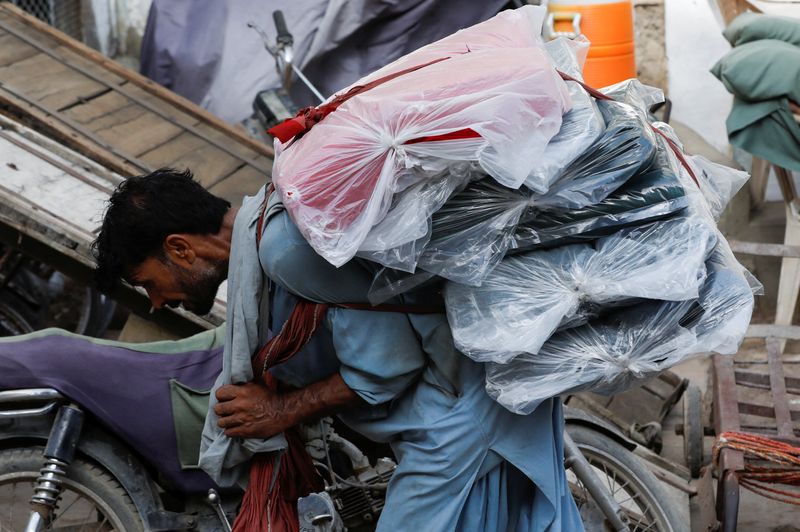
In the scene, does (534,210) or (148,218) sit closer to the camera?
(534,210)

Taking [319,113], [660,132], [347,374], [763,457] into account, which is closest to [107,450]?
[347,374]

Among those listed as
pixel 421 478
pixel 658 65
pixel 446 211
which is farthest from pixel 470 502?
pixel 658 65

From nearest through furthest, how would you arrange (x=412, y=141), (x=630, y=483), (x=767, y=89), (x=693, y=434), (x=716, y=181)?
(x=412, y=141) < (x=716, y=181) < (x=630, y=483) < (x=693, y=434) < (x=767, y=89)

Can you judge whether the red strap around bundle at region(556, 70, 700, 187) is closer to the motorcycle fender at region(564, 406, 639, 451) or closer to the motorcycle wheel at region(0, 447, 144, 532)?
the motorcycle fender at region(564, 406, 639, 451)

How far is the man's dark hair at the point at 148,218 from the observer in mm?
2547

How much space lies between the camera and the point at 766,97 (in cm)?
517

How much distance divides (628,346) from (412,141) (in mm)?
623

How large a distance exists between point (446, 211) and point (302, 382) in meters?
0.59

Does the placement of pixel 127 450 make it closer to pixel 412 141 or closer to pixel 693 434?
pixel 412 141

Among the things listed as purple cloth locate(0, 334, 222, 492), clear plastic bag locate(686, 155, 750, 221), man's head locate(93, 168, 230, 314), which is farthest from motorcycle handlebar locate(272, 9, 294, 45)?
clear plastic bag locate(686, 155, 750, 221)

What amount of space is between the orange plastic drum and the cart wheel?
2.16m

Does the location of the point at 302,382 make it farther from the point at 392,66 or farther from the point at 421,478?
the point at 392,66

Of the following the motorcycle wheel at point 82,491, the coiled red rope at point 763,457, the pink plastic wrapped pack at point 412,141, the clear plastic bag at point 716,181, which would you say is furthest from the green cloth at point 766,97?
the motorcycle wheel at point 82,491

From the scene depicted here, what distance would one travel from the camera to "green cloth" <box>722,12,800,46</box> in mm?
5277
